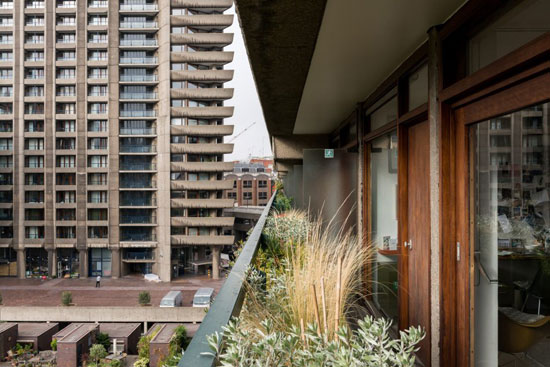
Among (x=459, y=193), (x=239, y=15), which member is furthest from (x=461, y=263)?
(x=239, y=15)

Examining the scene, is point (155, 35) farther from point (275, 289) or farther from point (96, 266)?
point (275, 289)

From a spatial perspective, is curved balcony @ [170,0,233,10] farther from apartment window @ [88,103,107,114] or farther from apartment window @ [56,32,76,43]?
apartment window @ [88,103,107,114]

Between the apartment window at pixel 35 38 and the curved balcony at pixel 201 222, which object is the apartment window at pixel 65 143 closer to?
the apartment window at pixel 35 38

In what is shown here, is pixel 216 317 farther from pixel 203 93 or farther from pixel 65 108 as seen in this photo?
pixel 65 108

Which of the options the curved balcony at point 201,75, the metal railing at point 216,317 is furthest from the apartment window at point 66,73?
the metal railing at point 216,317

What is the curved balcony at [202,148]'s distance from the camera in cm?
3206

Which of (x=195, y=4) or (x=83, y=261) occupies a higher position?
(x=195, y=4)

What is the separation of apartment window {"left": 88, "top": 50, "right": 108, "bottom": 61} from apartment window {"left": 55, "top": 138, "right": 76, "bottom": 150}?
6617 mm

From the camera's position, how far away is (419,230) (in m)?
2.80

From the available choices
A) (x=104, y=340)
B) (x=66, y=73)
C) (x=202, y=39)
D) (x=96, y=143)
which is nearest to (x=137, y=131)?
(x=96, y=143)

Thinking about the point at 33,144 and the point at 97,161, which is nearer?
the point at 97,161

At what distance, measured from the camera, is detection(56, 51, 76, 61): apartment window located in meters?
32.7

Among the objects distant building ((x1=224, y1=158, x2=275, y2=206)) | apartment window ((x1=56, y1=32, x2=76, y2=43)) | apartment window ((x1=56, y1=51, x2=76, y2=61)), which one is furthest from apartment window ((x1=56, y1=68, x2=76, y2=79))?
distant building ((x1=224, y1=158, x2=275, y2=206))

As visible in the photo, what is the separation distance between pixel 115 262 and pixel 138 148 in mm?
9207
